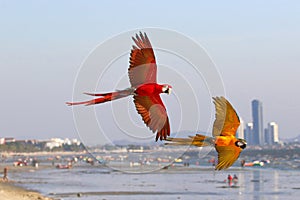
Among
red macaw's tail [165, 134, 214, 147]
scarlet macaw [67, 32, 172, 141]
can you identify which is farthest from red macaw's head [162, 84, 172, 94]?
red macaw's tail [165, 134, 214, 147]

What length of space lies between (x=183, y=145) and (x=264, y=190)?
62863 millimetres

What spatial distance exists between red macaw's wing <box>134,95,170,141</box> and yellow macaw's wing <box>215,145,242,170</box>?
34 cm

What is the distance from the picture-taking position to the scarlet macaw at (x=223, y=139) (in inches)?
142

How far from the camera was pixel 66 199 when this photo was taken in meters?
56.8

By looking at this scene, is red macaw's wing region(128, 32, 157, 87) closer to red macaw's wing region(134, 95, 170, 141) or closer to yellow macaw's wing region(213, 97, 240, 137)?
red macaw's wing region(134, 95, 170, 141)

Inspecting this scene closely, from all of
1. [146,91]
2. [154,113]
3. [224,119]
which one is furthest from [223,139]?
[146,91]

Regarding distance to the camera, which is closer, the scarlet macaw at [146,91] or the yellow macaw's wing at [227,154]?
the scarlet macaw at [146,91]

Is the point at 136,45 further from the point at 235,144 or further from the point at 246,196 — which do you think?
the point at 246,196

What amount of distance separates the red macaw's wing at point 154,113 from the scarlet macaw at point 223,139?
2.8 inches

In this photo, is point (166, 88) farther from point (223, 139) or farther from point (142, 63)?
point (223, 139)

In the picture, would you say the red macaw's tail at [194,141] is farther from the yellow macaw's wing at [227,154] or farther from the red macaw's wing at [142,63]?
the red macaw's wing at [142,63]

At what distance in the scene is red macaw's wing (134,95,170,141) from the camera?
3.48 m

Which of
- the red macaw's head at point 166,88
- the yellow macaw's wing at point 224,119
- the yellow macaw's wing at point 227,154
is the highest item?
the red macaw's head at point 166,88

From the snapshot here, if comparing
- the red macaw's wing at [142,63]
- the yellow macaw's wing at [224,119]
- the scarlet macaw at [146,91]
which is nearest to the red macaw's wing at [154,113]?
the scarlet macaw at [146,91]
